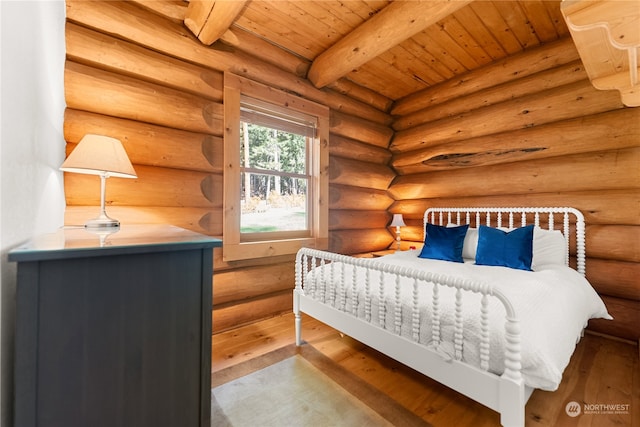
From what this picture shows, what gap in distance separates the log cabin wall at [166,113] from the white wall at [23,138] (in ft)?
1.07

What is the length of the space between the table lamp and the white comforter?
56.8 inches

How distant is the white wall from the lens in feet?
2.47

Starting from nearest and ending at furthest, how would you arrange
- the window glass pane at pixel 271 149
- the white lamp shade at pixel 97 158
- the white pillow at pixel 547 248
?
the white lamp shade at pixel 97 158
the white pillow at pixel 547 248
the window glass pane at pixel 271 149

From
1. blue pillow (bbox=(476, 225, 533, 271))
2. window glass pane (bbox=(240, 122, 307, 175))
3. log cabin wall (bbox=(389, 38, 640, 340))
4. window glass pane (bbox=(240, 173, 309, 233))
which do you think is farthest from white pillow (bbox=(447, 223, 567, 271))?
window glass pane (bbox=(240, 122, 307, 175))

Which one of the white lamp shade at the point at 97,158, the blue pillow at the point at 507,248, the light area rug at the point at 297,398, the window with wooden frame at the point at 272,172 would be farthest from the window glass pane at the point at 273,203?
the blue pillow at the point at 507,248

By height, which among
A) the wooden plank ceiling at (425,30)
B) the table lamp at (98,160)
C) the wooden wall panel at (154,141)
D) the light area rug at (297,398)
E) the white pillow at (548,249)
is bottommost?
the light area rug at (297,398)

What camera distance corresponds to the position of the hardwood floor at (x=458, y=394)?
1.44m

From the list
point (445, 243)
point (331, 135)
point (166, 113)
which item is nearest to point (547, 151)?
point (445, 243)

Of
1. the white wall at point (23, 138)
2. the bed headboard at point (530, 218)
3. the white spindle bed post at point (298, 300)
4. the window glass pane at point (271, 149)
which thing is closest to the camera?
the white wall at point (23, 138)

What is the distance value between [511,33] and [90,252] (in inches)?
137

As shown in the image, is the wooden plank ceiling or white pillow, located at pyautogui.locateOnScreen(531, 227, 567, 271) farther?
white pillow, located at pyautogui.locateOnScreen(531, 227, 567, 271)

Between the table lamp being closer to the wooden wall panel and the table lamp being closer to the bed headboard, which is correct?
the wooden wall panel

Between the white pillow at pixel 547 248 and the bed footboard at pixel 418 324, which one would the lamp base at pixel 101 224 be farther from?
the white pillow at pixel 547 248

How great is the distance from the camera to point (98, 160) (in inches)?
56.2
